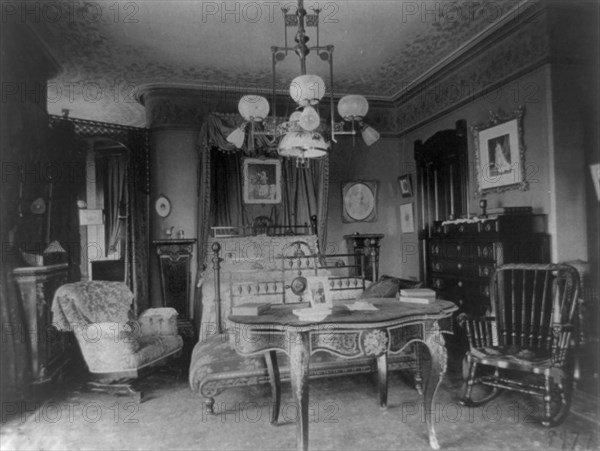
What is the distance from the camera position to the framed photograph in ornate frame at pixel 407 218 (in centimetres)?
748

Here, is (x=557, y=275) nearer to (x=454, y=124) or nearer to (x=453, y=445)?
(x=453, y=445)

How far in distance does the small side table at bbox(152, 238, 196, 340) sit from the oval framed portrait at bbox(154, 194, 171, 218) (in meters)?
0.55

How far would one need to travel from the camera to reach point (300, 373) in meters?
2.66

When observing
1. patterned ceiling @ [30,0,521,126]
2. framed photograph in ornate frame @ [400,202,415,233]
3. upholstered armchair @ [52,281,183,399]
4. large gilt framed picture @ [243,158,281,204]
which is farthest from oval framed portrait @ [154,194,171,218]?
framed photograph in ornate frame @ [400,202,415,233]

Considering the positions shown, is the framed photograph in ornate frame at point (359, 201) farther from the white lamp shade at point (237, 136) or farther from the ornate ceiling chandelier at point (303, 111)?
the white lamp shade at point (237, 136)

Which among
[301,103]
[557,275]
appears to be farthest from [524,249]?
[301,103]

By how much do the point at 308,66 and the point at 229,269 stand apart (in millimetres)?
3124

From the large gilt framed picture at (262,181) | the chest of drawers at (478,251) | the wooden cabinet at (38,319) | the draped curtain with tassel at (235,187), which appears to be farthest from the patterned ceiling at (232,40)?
the wooden cabinet at (38,319)

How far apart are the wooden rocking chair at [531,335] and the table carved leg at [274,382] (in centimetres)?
158

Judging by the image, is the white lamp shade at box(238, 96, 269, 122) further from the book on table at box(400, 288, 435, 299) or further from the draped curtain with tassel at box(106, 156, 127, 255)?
the draped curtain with tassel at box(106, 156, 127, 255)

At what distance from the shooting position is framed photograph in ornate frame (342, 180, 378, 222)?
7797mm

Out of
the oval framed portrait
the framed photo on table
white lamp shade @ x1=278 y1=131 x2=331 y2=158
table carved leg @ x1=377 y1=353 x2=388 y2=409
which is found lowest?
table carved leg @ x1=377 y1=353 x2=388 y2=409

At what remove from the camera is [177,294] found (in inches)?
264

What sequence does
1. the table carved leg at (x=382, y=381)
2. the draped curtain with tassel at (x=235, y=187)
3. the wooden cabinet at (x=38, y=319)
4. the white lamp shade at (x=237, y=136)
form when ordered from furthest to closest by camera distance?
the draped curtain with tassel at (x=235, y=187) < the wooden cabinet at (x=38, y=319) < the white lamp shade at (x=237, y=136) < the table carved leg at (x=382, y=381)
